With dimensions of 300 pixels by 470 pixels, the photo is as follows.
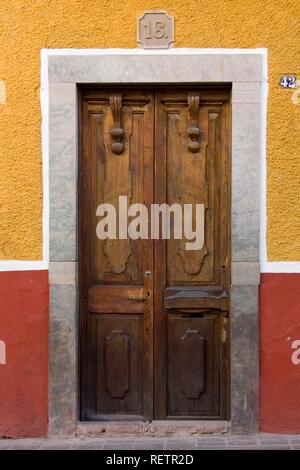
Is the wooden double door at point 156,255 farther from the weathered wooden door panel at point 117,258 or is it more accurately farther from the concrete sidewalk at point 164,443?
the concrete sidewalk at point 164,443

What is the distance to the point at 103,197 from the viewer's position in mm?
6141

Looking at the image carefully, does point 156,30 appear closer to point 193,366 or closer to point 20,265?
point 20,265

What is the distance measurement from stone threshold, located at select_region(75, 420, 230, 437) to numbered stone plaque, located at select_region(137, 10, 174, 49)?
295 centimetres

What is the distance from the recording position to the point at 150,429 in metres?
6.11

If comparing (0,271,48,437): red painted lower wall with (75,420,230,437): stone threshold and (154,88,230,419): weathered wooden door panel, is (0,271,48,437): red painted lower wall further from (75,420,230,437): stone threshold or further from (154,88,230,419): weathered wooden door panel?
(154,88,230,419): weathered wooden door panel

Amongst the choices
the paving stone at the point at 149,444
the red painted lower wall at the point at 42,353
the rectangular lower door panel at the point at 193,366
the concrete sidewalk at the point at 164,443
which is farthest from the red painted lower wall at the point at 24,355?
the rectangular lower door panel at the point at 193,366

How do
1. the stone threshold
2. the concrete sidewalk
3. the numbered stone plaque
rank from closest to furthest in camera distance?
the concrete sidewalk → the numbered stone plaque → the stone threshold

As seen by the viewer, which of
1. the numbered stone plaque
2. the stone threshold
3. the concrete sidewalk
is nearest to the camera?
the concrete sidewalk

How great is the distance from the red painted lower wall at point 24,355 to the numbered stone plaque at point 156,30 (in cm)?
195

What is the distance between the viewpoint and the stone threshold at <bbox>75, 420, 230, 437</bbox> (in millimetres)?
6074

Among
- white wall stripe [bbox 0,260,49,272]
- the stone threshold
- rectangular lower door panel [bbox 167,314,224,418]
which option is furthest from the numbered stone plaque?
the stone threshold

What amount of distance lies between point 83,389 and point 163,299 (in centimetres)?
97

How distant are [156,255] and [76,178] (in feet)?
2.86

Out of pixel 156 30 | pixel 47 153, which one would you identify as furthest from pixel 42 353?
pixel 156 30
